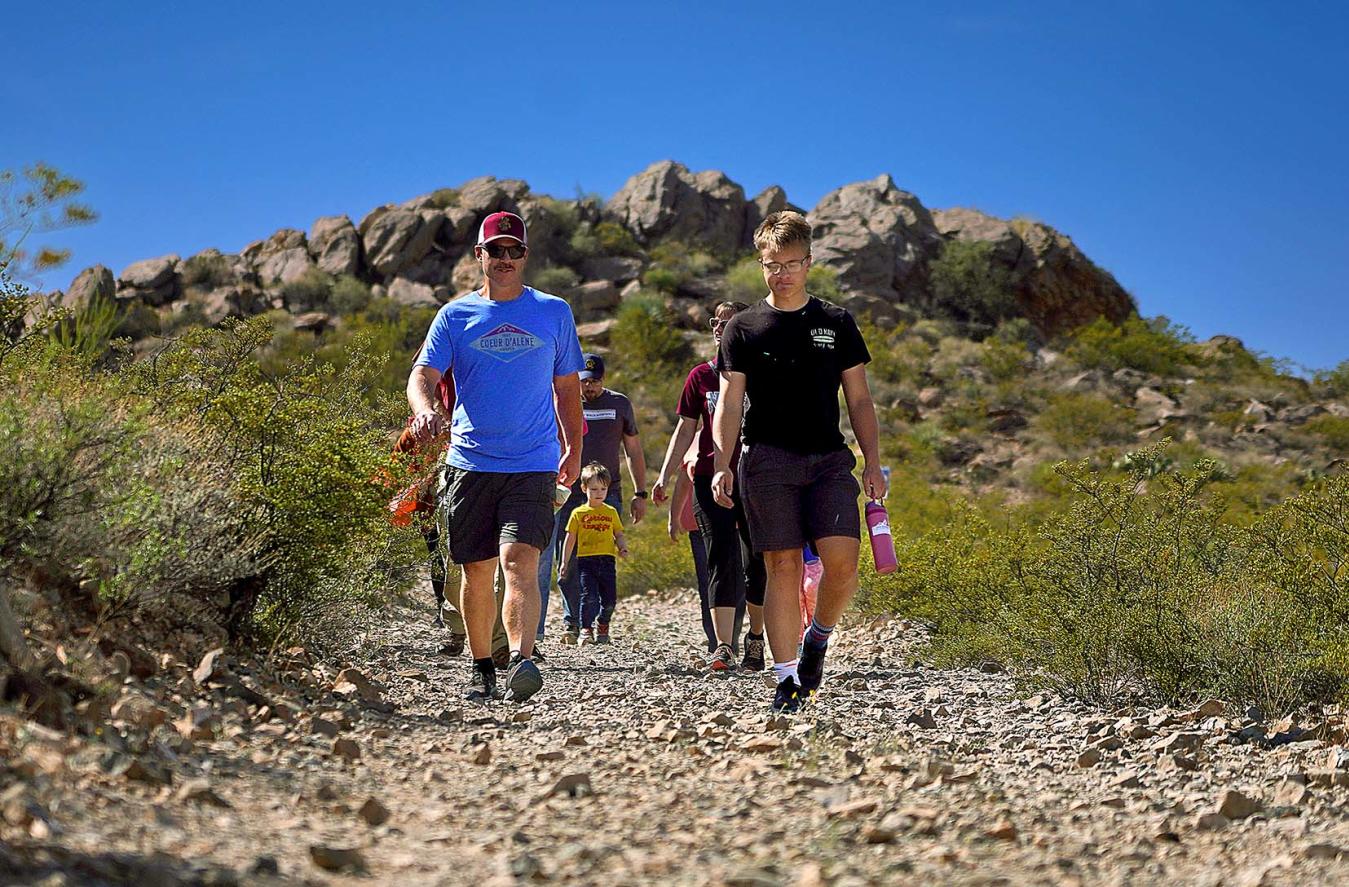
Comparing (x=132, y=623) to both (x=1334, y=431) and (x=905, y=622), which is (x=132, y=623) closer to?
(x=905, y=622)

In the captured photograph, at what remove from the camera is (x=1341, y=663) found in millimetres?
5797

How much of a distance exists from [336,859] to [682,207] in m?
47.9

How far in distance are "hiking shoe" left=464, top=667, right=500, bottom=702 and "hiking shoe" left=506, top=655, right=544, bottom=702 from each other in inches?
13.6

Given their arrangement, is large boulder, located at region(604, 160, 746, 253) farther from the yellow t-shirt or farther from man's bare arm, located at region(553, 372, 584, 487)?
man's bare arm, located at region(553, 372, 584, 487)

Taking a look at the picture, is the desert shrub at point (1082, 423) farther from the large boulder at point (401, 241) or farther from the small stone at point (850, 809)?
the small stone at point (850, 809)

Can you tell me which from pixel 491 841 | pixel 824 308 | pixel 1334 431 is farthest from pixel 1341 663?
pixel 1334 431

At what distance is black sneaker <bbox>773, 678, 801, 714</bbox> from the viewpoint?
5840 millimetres

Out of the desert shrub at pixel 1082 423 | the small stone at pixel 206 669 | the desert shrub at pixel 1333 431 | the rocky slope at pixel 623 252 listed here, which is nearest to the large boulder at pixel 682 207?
the rocky slope at pixel 623 252

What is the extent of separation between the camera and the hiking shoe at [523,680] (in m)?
5.74

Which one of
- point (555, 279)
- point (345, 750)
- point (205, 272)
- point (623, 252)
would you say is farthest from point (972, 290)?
point (345, 750)

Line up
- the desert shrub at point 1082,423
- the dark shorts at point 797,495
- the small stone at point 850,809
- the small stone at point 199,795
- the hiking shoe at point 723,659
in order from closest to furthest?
the small stone at point 199,795 < the small stone at point 850,809 < the dark shorts at point 797,495 < the hiking shoe at point 723,659 < the desert shrub at point 1082,423

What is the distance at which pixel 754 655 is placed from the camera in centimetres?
769

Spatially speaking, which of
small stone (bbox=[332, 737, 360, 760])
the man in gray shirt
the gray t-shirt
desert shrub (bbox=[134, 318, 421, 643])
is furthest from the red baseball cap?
the gray t-shirt

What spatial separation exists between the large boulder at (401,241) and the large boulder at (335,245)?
533mm
